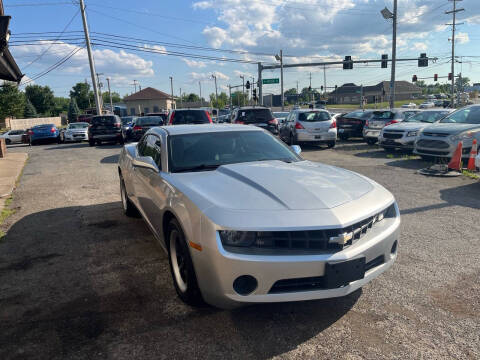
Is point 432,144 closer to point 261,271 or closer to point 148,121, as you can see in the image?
point 261,271

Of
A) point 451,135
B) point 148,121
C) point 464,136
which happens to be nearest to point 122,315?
point 451,135

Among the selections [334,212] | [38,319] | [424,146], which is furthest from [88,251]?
[424,146]

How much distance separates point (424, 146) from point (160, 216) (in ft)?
30.5

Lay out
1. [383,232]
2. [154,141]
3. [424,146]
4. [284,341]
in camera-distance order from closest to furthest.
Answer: [284,341] < [383,232] < [154,141] < [424,146]

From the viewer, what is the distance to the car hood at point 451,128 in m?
10.0

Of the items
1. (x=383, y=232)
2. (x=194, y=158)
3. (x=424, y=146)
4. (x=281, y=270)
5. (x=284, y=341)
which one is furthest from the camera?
(x=424, y=146)

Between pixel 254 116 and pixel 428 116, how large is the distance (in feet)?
21.9

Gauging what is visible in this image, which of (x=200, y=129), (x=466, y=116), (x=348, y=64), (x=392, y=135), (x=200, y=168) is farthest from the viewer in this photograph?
(x=348, y=64)

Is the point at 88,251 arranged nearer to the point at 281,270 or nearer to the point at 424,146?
the point at 281,270

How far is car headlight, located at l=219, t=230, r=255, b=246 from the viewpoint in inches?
106

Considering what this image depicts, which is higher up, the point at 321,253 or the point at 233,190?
A: the point at 233,190

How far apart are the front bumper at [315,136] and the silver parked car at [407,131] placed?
2.35m

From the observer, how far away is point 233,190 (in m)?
3.13

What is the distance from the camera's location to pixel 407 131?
42.1 feet
